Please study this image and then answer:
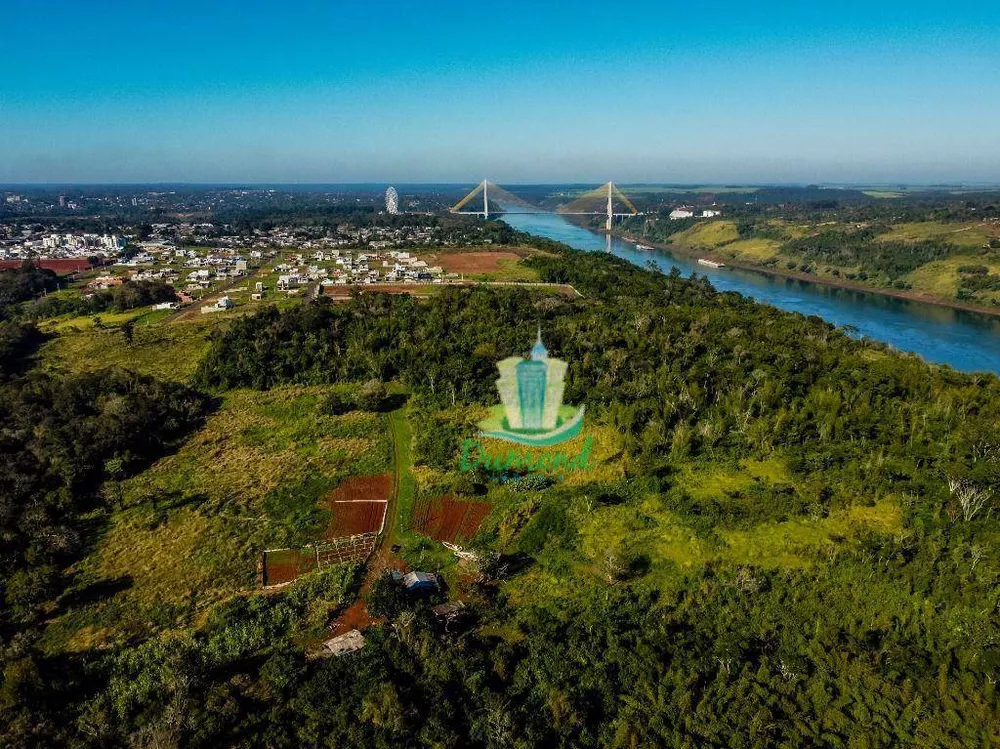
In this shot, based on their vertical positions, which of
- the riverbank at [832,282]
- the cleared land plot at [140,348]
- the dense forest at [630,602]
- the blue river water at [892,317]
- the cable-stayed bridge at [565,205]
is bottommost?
the blue river water at [892,317]

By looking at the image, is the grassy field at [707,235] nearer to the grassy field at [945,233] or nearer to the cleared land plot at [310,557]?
the grassy field at [945,233]

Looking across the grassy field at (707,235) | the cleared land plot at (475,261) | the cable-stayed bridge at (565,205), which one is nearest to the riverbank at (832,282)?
the grassy field at (707,235)

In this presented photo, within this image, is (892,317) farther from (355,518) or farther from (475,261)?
(355,518)

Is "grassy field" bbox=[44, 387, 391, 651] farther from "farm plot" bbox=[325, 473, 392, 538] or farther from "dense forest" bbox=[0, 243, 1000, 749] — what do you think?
"dense forest" bbox=[0, 243, 1000, 749]

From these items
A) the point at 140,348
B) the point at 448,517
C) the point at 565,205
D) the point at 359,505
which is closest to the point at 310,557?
the point at 359,505

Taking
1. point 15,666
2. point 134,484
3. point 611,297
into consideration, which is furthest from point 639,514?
point 611,297

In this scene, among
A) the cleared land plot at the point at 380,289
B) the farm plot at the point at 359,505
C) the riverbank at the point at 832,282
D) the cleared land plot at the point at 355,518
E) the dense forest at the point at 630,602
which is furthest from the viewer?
the riverbank at the point at 832,282

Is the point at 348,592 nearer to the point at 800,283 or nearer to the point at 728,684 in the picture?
the point at 728,684
